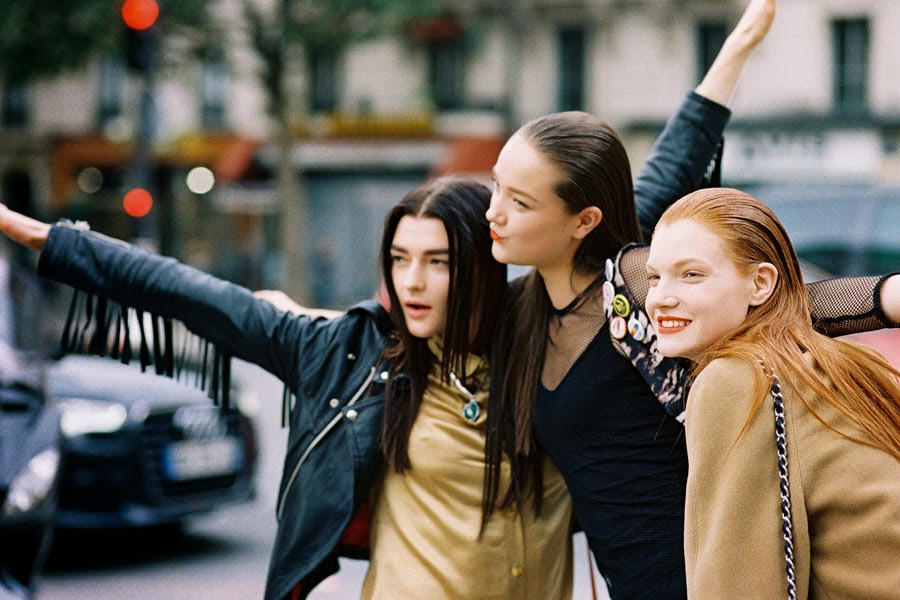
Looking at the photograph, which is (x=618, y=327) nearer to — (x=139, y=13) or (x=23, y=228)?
(x=23, y=228)

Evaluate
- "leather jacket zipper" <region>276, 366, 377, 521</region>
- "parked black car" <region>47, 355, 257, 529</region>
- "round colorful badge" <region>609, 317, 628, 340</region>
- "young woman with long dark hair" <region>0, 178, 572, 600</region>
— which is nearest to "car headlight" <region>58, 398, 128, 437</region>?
"parked black car" <region>47, 355, 257, 529</region>

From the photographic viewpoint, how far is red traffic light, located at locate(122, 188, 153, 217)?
11367mm

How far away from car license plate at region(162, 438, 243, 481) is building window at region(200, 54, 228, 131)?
21859 mm

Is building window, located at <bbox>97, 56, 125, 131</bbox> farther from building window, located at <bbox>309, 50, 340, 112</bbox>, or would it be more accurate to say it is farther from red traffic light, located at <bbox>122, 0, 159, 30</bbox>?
red traffic light, located at <bbox>122, 0, 159, 30</bbox>

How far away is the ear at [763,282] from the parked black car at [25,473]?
119 inches

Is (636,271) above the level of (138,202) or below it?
above

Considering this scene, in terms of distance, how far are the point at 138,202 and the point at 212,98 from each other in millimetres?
17558

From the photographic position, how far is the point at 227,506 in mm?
7070

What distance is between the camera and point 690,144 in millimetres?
2750

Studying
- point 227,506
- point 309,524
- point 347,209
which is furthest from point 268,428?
point 347,209

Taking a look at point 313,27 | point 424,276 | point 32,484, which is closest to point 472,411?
point 424,276

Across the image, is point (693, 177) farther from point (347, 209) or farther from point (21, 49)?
point (347, 209)

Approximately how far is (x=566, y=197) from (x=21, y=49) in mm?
20315

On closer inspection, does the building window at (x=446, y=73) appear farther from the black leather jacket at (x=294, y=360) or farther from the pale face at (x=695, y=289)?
the pale face at (x=695, y=289)
